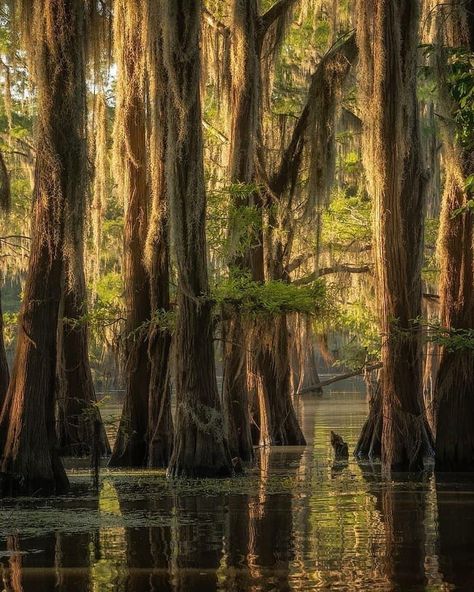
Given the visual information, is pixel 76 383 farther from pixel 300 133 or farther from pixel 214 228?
pixel 300 133

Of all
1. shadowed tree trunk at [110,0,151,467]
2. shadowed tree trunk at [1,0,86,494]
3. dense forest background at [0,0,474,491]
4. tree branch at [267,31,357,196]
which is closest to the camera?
shadowed tree trunk at [1,0,86,494]

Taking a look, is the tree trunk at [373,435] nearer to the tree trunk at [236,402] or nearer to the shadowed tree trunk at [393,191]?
the tree trunk at [236,402]

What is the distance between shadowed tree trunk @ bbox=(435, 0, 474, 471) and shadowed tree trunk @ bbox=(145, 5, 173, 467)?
382cm

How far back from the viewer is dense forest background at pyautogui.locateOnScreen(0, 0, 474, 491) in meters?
15.6

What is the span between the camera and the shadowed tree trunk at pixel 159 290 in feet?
59.7

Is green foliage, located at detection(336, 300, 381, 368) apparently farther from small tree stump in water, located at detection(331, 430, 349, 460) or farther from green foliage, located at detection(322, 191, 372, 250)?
small tree stump in water, located at detection(331, 430, 349, 460)

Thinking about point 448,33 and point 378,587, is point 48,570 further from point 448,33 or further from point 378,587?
point 448,33

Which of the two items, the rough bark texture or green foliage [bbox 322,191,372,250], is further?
green foliage [bbox 322,191,372,250]

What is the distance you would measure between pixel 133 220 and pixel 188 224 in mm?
3676

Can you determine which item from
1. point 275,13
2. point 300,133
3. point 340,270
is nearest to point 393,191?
point 300,133

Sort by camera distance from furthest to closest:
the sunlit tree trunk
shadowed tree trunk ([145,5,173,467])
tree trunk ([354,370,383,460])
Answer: tree trunk ([354,370,383,460]), the sunlit tree trunk, shadowed tree trunk ([145,5,173,467])

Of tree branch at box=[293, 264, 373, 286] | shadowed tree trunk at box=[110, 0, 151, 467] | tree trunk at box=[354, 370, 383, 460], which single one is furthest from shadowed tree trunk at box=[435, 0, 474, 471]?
tree branch at box=[293, 264, 373, 286]

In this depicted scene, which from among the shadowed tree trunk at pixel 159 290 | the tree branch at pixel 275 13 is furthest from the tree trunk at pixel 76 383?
the tree branch at pixel 275 13

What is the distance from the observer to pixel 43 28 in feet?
51.5
